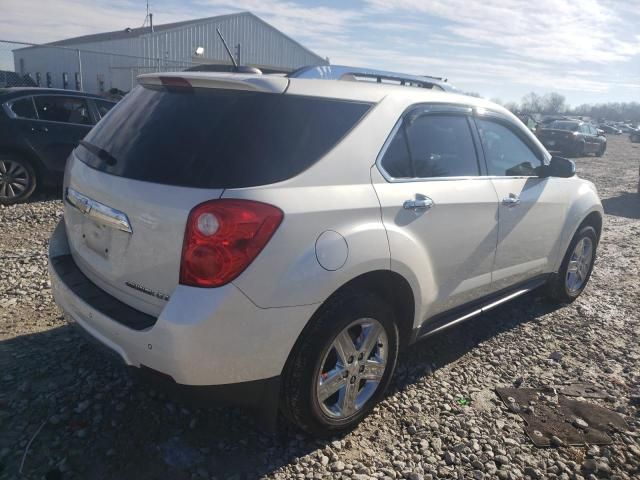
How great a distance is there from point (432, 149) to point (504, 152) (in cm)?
Result: 97

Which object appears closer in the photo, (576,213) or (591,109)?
(576,213)

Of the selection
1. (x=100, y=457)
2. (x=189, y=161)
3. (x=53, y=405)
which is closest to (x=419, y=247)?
(x=189, y=161)

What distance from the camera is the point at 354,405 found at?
9.12 feet

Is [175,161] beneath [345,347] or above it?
above

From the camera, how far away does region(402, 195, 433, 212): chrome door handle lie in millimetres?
2748

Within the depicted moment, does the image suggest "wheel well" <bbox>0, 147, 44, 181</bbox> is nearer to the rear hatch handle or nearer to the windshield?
the rear hatch handle

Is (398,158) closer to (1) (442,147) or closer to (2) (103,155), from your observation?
(1) (442,147)

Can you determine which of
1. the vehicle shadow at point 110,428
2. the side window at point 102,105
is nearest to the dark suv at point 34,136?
the side window at point 102,105

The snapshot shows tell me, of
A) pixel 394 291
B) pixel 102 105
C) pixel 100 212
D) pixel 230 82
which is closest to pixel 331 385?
pixel 394 291

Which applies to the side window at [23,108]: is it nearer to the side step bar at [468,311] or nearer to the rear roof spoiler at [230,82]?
the rear roof spoiler at [230,82]

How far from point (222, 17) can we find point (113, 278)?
30.4m

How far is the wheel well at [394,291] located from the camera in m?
2.57

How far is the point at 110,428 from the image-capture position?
8.84 feet

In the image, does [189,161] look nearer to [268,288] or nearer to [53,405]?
[268,288]
